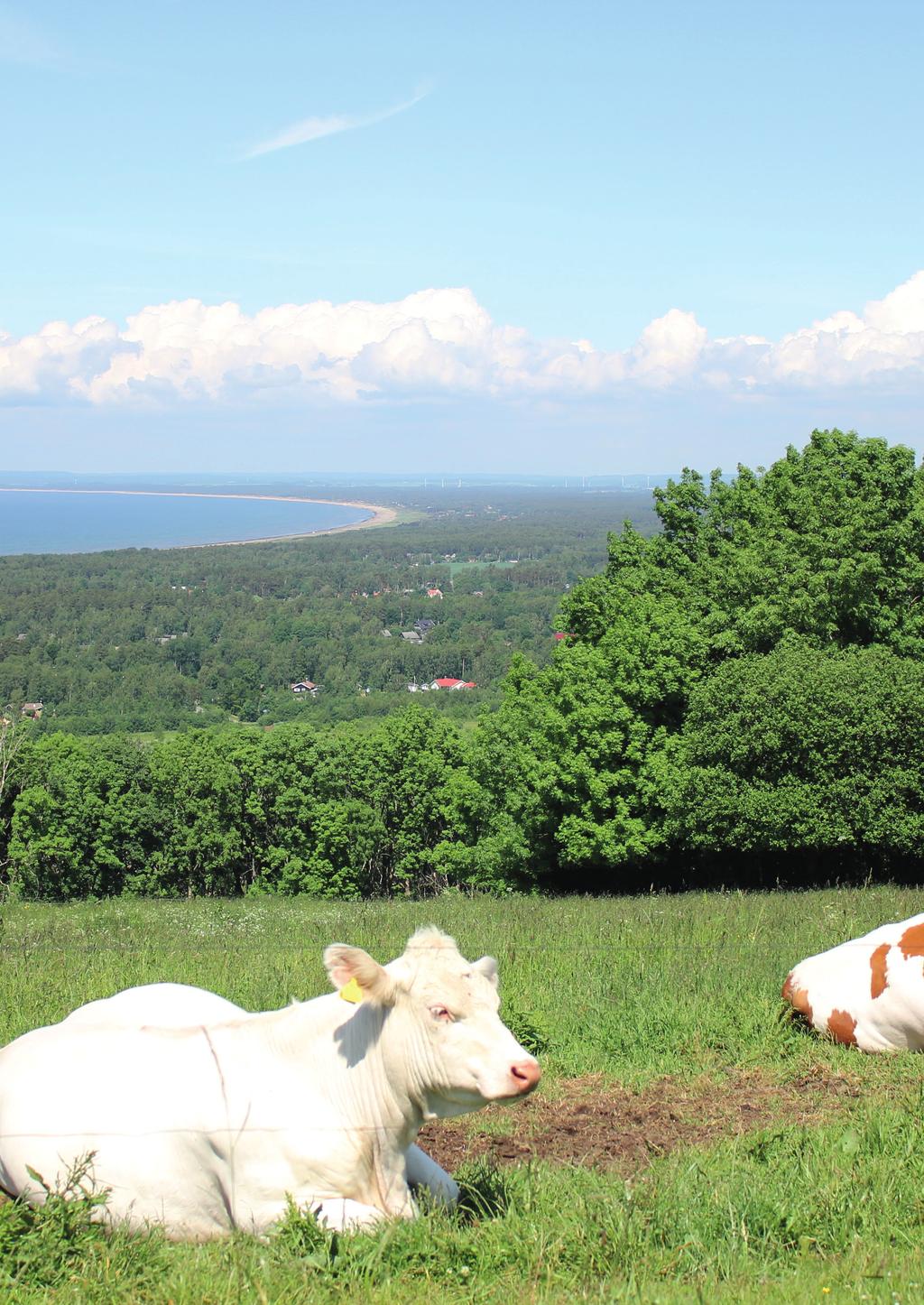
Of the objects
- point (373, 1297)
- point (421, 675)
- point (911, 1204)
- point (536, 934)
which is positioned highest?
point (373, 1297)

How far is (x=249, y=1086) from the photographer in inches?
230

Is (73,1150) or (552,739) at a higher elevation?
(73,1150)

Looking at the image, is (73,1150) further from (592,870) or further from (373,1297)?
(592,870)

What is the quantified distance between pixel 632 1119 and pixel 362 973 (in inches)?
137

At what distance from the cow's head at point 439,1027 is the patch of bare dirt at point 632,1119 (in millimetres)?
1904

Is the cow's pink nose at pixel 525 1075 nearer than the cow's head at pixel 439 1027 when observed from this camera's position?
Yes

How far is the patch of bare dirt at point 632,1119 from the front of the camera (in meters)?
7.63

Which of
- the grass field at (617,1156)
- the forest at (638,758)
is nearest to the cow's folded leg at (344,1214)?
the grass field at (617,1156)

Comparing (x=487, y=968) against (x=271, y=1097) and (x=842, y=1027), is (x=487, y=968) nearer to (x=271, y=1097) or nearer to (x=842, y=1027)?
(x=271, y=1097)

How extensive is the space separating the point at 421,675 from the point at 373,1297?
153556mm

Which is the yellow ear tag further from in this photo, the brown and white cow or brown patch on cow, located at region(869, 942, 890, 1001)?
brown patch on cow, located at region(869, 942, 890, 1001)

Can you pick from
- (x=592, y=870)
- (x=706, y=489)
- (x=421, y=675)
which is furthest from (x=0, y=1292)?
(x=421, y=675)

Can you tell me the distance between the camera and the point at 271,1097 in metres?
5.82

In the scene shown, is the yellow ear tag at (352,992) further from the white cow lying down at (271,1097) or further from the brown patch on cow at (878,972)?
the brown patch on cow at (878,972)
